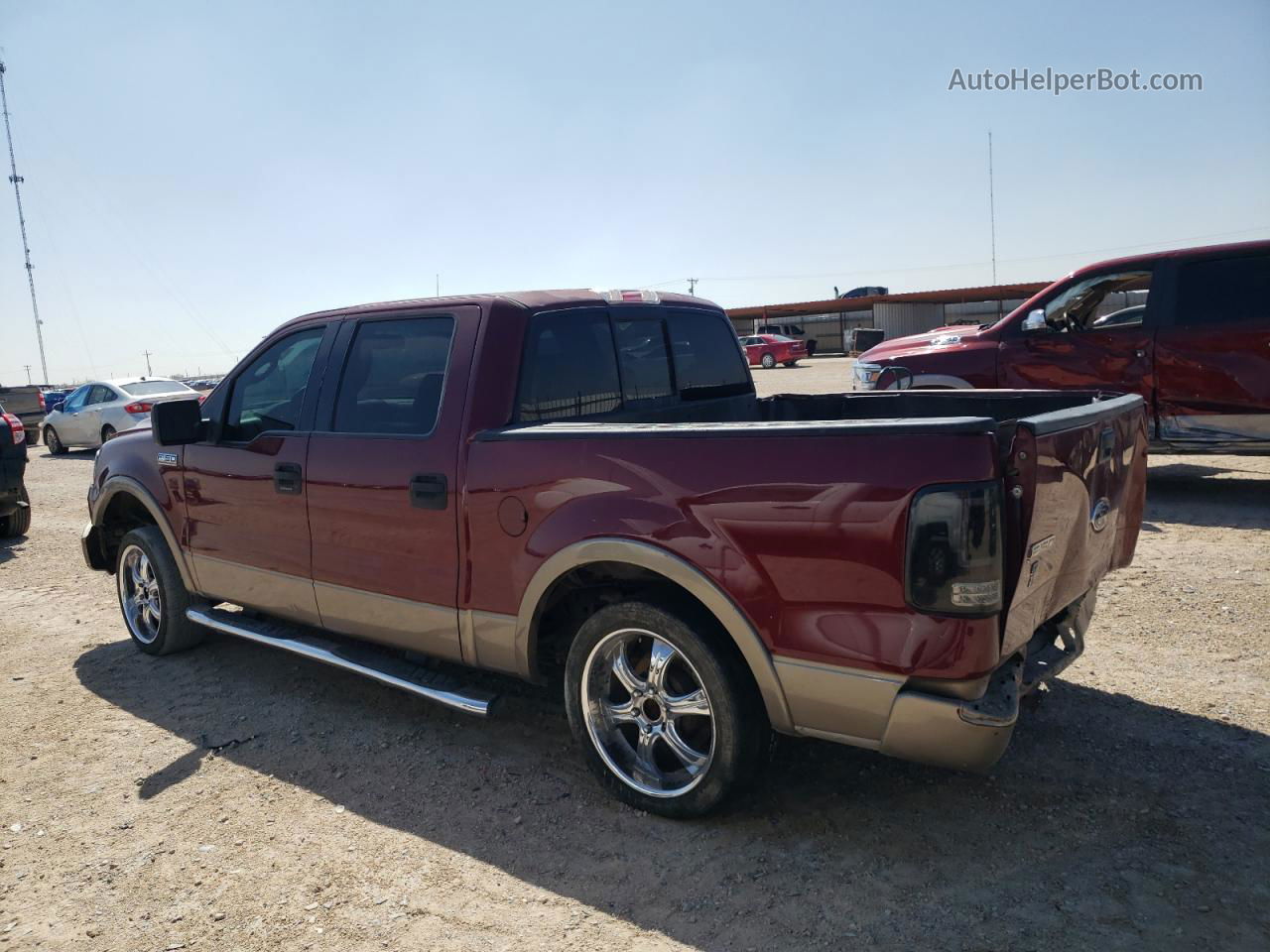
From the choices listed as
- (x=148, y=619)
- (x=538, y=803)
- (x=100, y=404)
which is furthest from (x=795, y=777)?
(x=100, y=404)

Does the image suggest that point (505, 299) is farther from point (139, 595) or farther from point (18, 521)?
point (18, 521)

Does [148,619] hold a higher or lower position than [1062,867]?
higher

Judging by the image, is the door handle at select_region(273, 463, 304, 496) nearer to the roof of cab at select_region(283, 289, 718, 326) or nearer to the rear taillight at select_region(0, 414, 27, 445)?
the roof of cab at select_region(283, 289, 718, 326)

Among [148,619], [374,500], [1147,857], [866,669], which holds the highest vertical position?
[374,500]

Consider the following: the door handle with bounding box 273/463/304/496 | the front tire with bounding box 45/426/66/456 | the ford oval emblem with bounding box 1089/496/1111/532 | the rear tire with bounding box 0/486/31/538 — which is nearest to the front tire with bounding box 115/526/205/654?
the door handle with bounding box 273/463/304/496

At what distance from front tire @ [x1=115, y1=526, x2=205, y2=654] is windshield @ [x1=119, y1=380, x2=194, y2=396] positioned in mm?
14522

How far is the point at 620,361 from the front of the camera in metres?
4.25

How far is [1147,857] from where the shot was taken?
2.96 meters

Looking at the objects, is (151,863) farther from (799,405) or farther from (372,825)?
(799,405)

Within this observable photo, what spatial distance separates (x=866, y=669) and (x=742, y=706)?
50 cm

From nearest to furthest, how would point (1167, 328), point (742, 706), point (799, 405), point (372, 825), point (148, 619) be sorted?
point (742, 706) < point (372, 825) < point (799, 405) < point (148, 619) < point (1167, 328)

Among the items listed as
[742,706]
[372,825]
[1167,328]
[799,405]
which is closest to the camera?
[742,706]

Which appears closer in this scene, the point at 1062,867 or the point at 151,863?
the point at 1062,867

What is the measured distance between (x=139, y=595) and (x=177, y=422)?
5.06 feet
